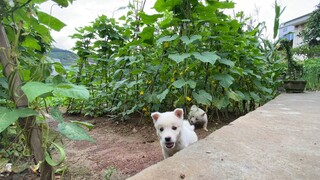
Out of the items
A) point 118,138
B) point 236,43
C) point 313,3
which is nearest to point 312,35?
point 313,3

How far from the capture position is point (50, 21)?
113 centimetres

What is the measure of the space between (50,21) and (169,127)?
3.56ft

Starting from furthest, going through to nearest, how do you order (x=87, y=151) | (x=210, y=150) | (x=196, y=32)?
(x=196, y=32) → (x=87, y=151) → (x=210, y=150)

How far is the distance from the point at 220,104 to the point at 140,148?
3.26 feet

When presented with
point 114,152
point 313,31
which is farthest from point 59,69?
point 313,31

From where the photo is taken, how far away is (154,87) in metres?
3.09

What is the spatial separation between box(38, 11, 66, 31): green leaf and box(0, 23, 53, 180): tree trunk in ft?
0.60

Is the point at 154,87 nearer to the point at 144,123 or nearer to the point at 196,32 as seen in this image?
the point at 144,123

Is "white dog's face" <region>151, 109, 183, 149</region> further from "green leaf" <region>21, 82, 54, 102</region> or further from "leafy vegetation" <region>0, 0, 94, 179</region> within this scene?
"green leaf" <region>21, 82, 54, 102</region>

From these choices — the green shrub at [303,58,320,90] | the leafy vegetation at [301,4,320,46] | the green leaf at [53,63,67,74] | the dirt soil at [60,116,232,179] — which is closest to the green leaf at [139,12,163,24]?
the dirt soil at [60,116,232,179]

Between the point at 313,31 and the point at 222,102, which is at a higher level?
the point at 313,31

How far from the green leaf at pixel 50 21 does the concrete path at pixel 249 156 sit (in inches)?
29.6

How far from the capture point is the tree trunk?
36.4 inches

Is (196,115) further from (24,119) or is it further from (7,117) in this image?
(7,117)
